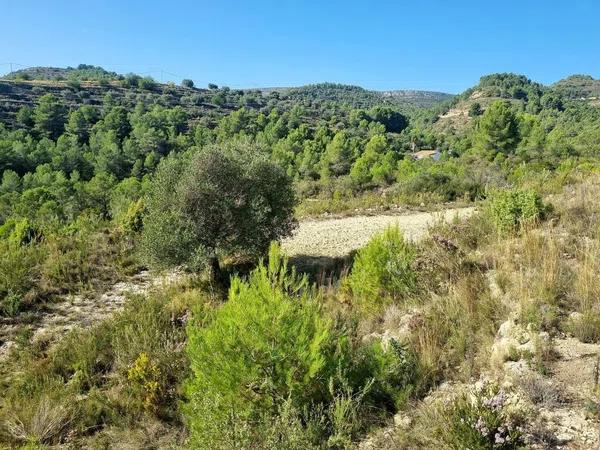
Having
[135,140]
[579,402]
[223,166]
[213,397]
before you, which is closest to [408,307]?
[579,402]

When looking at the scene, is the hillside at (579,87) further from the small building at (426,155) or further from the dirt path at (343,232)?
the dirt path at (343,232)

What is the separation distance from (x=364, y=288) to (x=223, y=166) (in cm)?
380

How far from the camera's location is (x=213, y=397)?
319 centimetres

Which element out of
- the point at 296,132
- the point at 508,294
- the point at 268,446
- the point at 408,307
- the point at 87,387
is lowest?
the point at 87,387

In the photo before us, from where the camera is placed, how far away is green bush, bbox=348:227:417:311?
520cm

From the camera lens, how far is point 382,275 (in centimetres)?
543

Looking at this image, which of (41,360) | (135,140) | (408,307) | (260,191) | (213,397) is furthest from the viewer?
(135,140)

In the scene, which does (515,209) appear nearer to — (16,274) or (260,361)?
(260,361)

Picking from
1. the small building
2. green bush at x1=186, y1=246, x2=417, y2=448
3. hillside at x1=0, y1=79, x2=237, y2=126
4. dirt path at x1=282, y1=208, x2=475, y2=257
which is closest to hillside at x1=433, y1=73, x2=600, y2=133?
the small building

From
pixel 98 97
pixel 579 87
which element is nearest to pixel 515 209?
pixel 98 97

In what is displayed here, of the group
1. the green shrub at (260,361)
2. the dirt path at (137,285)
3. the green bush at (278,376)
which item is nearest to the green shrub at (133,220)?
the dirt path at (137,285)

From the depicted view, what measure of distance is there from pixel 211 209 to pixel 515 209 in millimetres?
5020

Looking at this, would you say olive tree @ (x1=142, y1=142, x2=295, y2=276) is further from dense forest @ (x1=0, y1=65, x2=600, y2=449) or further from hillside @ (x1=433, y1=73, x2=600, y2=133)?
hillside @ (x1=433, y1=73, x2=600, y2=133)

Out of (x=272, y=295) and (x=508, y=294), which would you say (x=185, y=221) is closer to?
(x=272, y=295)
